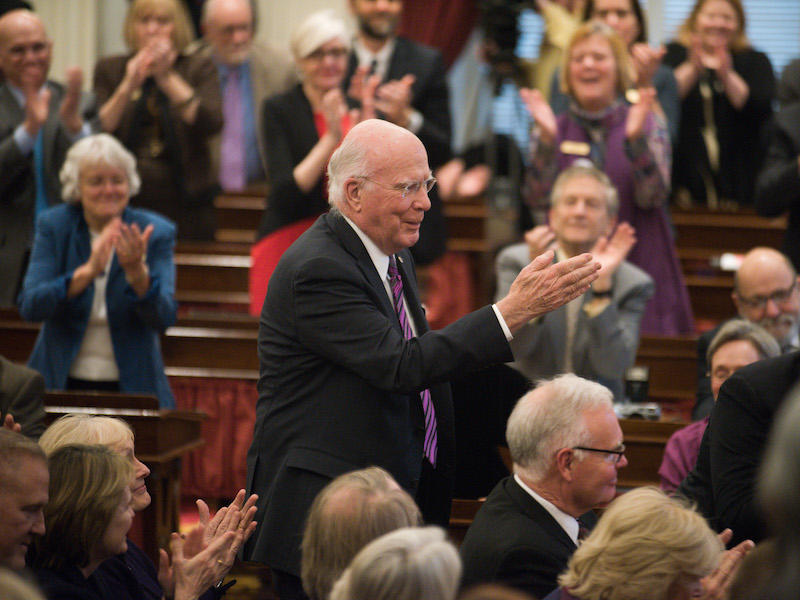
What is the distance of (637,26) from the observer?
22.1 ft

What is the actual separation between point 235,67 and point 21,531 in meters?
4.97

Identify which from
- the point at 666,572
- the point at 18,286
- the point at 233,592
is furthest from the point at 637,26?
the point at 666,572

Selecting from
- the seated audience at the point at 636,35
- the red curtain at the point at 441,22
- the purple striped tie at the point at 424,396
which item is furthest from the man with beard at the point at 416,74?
the red curtain at the point at 441,22

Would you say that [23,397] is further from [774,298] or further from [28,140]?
[774,298]

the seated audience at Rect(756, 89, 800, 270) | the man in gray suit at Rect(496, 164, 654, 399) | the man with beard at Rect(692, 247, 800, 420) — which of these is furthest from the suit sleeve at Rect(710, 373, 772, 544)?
the seated audience at Rect(756, 89, 800, 270)

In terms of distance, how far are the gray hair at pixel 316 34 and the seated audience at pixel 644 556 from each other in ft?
10.7

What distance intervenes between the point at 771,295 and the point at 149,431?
224cm

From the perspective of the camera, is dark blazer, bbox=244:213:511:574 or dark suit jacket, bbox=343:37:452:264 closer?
dark blazer, bbox=244:213:511:574

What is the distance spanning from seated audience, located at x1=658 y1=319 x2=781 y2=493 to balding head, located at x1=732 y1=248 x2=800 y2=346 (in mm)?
616

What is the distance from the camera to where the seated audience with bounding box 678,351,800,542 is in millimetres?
2859

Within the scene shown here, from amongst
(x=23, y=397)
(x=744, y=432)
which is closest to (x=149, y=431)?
(x=23, y=397)

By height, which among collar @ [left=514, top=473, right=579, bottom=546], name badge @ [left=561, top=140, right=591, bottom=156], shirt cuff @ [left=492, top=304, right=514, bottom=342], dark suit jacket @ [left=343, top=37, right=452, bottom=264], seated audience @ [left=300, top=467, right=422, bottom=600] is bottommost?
collar @ [left=514, top=473, right=579, bottom=546]

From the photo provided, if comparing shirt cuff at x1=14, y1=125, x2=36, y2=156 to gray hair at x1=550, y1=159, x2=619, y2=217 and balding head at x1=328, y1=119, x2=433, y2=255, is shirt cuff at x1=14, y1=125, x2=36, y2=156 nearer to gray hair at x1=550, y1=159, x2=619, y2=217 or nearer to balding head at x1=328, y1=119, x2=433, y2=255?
gray hair at x1=550, y1=159, x2=619, y2=217

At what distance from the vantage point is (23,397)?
379 centimetres
